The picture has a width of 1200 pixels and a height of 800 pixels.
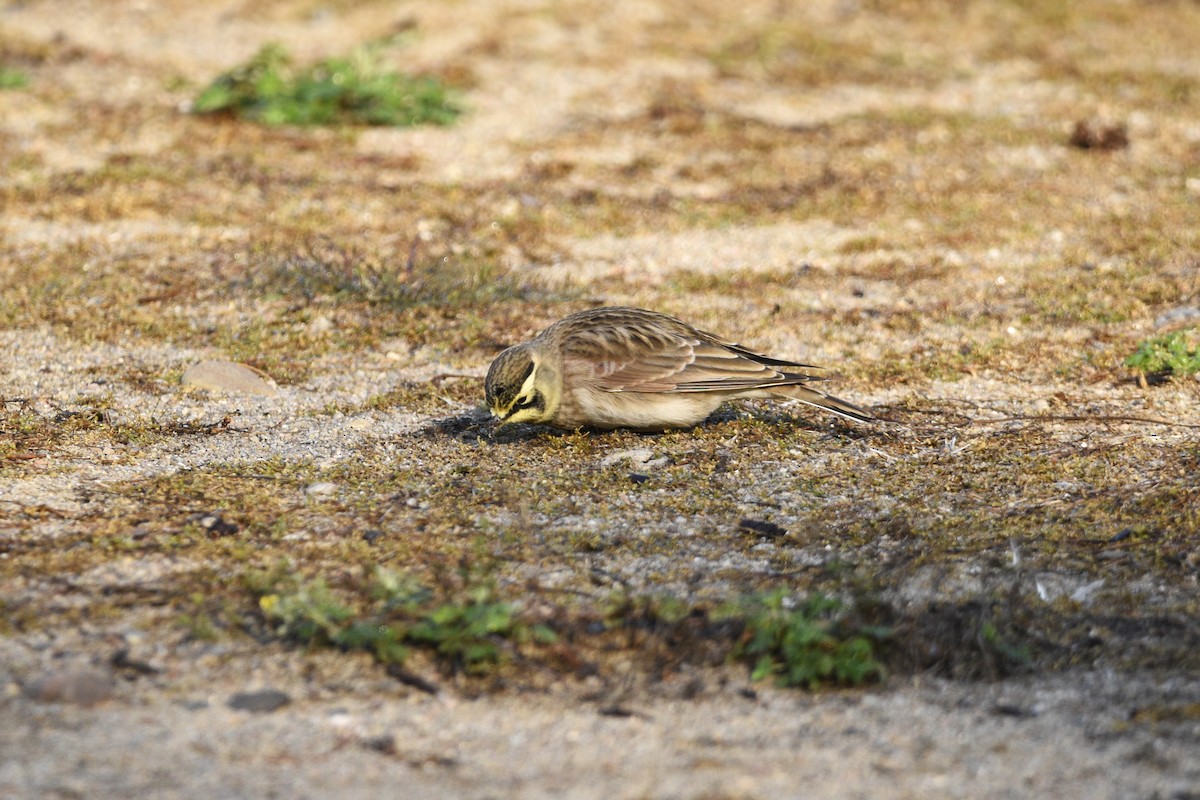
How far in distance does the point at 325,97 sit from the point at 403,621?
360 inches

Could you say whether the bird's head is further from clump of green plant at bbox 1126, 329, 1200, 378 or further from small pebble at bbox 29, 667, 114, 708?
clump of green plant at bbox 1126, 329, 1200, 378

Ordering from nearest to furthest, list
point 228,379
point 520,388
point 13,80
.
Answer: point 520,388 → point 228,379 → point 13,80

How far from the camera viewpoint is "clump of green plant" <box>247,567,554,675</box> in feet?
15.3


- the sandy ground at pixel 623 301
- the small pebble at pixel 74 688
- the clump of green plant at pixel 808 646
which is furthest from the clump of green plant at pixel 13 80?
the clump of green plant at pixel 808 646

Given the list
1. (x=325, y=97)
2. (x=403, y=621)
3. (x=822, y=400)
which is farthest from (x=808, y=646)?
(x=325, y=97)

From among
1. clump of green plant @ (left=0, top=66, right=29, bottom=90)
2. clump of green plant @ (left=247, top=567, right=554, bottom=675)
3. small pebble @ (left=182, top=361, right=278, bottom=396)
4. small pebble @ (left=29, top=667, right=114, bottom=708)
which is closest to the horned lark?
small pebble @ (left=182, top=361, right=278, bottom=396)

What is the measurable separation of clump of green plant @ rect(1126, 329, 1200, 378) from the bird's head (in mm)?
3400

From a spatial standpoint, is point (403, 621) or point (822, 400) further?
point (822, 400)

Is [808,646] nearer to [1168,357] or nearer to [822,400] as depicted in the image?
[822,400]

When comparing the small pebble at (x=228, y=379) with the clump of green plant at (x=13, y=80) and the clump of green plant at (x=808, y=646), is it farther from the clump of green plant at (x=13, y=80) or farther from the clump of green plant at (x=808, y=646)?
the clump of green plant at (x=13, y=80)

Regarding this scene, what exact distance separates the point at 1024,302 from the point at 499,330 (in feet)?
11.4

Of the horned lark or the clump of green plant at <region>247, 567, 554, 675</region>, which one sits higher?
the horned lark

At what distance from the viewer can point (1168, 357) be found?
769 cm

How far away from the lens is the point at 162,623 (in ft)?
15.8
